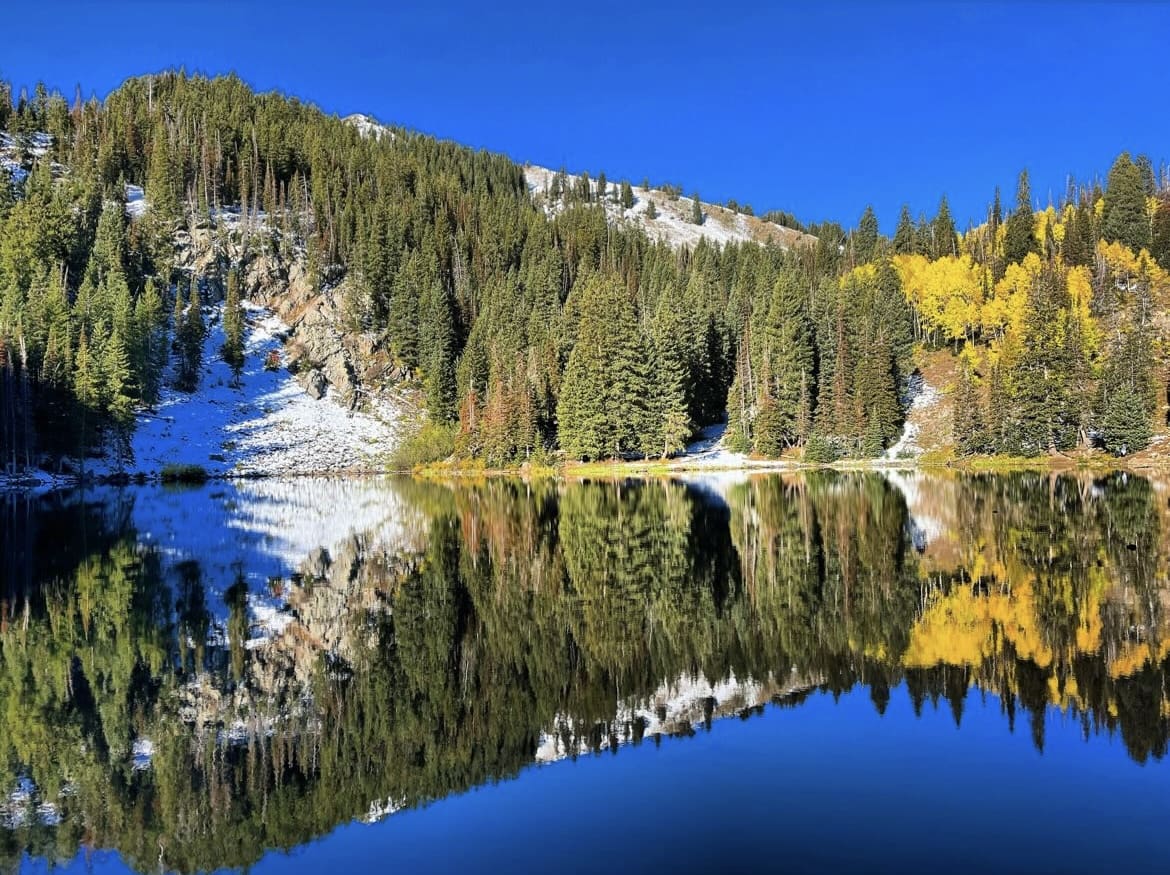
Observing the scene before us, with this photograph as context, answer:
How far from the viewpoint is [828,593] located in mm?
20922

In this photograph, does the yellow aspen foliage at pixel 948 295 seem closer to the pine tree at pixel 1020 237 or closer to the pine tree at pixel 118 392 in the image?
the pine tree at pixel 1020 237

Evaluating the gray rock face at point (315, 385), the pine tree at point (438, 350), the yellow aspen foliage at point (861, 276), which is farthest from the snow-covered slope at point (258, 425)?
the yellow aspen foliage at point (861, 276)

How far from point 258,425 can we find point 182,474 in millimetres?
14728

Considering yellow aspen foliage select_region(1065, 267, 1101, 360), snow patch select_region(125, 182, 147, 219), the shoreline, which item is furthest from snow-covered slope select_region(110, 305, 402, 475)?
yellow aspen foliage select_region(1065, 267, 1101, 360)

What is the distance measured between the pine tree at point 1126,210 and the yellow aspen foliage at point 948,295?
928 inches

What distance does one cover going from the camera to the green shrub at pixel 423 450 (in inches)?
3937

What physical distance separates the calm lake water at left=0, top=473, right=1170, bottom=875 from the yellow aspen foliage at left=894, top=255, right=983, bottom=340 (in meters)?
89.3

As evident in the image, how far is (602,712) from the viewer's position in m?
13.2

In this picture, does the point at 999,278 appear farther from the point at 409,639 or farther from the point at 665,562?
the point at 409,639

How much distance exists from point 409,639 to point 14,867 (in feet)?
30.0

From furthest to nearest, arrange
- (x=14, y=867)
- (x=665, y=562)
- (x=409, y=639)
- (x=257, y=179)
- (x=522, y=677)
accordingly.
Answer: (x=257, y=179)
(x=665, y=562)
(x=409, y=639)
(x=522, y=677)
(x=14, y=867)

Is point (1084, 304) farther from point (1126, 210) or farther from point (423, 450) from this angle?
point (423, 450)

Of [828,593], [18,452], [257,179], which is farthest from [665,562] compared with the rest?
[257,179]

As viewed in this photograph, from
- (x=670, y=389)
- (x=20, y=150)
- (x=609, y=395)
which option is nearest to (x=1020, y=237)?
(x=670, y=389)
